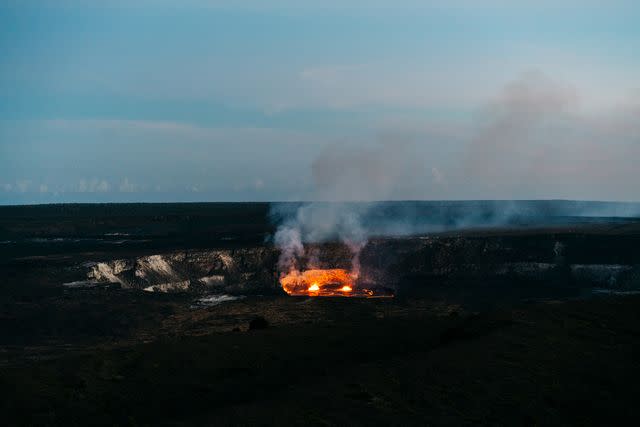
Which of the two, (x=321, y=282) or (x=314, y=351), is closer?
(x=314, y=351)

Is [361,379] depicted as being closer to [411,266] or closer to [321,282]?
[321,282]

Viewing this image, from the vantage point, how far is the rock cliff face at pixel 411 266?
4975cm

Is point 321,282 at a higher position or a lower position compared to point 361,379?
lower

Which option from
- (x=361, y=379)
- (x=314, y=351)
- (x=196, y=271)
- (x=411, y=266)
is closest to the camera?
(x=361, y=379)

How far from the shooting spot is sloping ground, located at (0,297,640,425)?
14047 mm

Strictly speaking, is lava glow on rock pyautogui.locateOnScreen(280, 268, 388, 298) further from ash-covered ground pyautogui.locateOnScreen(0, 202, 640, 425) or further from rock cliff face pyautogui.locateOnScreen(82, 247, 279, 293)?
ash-covered ground pyautogui.locateOnScreen(0, 202, 640, 425)

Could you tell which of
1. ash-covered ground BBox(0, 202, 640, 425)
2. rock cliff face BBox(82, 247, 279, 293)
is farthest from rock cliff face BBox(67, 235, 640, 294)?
ash-covered ground BBox(0, 202, 640, 425)

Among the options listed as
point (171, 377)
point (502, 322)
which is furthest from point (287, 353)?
point (502, 322)

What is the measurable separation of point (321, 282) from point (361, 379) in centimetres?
4000

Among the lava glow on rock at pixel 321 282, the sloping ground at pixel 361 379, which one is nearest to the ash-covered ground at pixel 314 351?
the sloping ground at pixel 361 379

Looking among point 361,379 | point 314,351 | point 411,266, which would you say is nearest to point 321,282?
point 411,266

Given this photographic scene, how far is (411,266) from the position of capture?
5638 centimetres

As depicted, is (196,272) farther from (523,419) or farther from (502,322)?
(523,419)

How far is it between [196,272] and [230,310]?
1417cm
